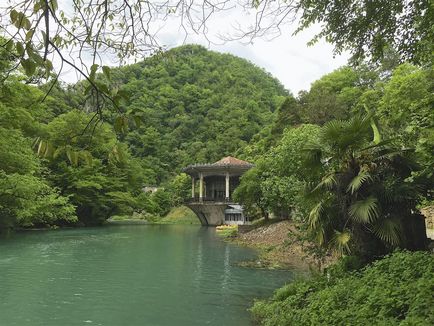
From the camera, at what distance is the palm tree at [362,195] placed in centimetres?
714

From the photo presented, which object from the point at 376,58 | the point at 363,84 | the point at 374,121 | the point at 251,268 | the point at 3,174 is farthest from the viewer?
the point at 363,84

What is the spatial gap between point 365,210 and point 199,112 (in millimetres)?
60586

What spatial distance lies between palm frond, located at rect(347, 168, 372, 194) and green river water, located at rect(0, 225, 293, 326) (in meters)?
2.94

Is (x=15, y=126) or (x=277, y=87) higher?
(x=277, y=87)

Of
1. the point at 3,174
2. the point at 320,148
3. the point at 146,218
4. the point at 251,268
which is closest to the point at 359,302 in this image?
the point at 320,148

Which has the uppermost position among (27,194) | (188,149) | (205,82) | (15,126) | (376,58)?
(205,82)

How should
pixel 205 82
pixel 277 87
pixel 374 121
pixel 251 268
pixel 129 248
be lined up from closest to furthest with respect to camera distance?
pixel 374 121
pixel 251 268
pixel 129 248
pixel 205 82
pixel 277 87

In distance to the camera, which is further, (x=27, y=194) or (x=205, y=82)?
(x=205, y=82)

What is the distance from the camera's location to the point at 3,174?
65.7ft

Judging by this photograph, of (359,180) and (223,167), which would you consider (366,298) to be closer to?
(359,180)

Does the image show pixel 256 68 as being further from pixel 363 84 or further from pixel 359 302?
pixel 359 302

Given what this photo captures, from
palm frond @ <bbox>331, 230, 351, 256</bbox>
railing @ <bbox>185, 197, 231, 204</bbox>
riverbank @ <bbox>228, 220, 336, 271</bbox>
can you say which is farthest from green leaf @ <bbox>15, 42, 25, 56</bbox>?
railing @ <bbox>185, 197, 231, 204</bbox>

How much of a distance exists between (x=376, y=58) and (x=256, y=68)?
74.5 metres

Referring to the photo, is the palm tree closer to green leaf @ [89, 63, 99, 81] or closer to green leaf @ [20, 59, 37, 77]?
green leaf @ [89, 63, 99, 81]
